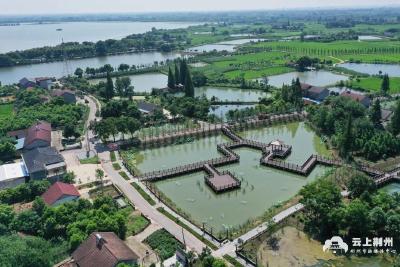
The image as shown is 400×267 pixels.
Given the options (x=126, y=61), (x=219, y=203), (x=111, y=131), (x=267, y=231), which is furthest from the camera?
(x=126, y=61)

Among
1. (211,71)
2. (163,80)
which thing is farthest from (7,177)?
(211,71)

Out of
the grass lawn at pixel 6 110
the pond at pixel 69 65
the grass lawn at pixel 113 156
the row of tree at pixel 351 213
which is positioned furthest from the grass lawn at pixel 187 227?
the pond at pixel 69 65

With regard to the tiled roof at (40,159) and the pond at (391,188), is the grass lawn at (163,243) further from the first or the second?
the pond at (391,188)

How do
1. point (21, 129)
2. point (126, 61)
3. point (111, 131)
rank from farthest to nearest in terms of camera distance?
point (126, 61)
point (21, 129)
point (111, 131)

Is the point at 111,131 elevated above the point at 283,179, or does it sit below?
above

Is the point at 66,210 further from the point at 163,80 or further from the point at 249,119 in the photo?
the point at 163,80

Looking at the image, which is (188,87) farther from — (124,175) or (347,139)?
(347,139)

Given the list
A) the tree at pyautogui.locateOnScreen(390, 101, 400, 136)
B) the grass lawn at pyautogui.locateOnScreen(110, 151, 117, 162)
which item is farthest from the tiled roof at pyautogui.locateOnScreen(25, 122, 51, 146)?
the tree at pyautogui.locateOnScreen(390, 101, 400, 136)
